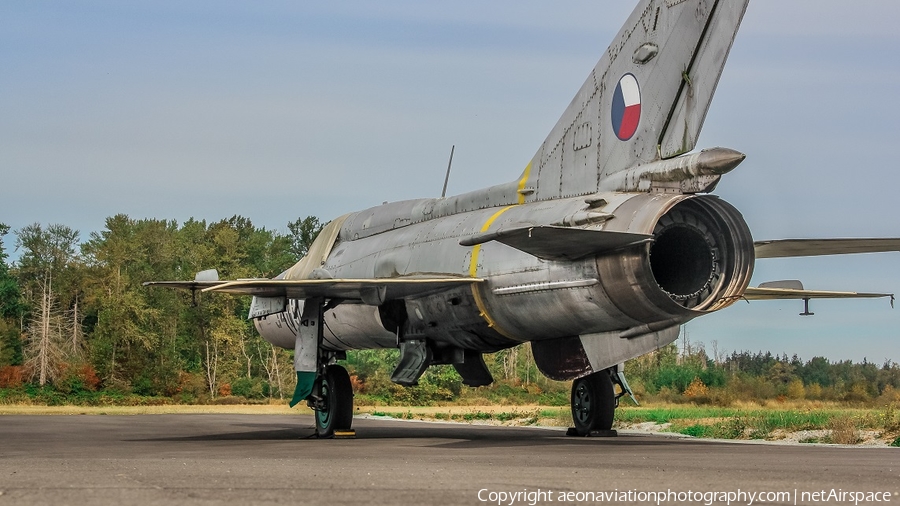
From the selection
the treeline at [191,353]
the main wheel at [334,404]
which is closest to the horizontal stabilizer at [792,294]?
the main wheel at [334,404]

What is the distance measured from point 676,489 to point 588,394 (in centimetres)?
974

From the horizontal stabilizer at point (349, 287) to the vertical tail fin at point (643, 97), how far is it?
78.8 inches

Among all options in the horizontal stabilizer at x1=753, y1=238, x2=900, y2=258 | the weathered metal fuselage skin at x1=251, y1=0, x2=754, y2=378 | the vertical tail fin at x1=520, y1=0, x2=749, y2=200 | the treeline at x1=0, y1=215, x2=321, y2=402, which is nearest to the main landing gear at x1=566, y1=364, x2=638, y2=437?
the weathered metal fuselage skin at x1=251, y1=0, x2=754, y2=378

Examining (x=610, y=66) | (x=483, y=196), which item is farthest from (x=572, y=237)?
(x=483, y=196)

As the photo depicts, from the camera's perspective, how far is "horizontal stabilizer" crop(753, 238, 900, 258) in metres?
12.6

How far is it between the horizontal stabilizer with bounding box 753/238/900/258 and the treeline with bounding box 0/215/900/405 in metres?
17.1

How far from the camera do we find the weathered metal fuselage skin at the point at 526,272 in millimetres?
12086

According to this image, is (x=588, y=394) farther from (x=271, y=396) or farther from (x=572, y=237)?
(x=271, y=396)

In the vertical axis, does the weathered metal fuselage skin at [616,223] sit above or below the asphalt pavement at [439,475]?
above

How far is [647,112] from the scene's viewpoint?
13.1 metres

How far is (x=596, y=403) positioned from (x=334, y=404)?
419 centimetres

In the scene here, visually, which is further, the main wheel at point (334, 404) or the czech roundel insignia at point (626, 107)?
the main wheel at point (334, 404)

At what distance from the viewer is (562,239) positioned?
11.8m

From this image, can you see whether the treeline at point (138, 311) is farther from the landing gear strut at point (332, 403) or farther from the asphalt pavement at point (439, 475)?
the asphalt pavement at point (439, 475)
